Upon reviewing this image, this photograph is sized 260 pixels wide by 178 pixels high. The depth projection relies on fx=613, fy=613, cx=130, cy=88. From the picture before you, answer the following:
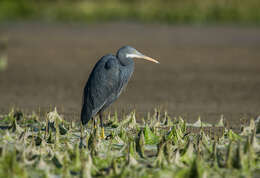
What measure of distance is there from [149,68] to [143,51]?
2.95 metres

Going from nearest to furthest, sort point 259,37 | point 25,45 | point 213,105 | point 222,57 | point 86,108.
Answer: point 86,108 < point 213,105 < point 222,57 < point 25,45 < point 259,37

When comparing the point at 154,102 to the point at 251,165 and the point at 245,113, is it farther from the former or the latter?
the point at 251,165

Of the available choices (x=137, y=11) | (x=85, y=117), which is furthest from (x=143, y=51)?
(x=137, y=11)

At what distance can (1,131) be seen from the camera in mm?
7035

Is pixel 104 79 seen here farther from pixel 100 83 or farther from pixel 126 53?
pixel 126 53

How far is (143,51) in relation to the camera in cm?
1753

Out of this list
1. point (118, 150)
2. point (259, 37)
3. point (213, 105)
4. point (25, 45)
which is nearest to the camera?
point (118, 150)

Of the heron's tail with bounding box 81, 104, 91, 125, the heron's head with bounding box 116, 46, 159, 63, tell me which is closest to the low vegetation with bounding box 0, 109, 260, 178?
the heron's tail with bounding box 81, 104, 91, 125

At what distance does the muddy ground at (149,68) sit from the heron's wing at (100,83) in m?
1.86

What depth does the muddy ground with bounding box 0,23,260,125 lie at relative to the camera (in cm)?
Answer: 1009

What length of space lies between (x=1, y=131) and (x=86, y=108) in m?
1.02

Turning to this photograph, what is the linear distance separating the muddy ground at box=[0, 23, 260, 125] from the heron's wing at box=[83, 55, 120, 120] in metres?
1.86

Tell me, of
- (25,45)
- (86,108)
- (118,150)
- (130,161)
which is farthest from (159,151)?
(25,45)

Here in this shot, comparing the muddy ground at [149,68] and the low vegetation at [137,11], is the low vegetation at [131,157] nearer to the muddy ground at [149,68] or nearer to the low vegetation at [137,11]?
the muddy ground at [149,68]
